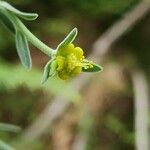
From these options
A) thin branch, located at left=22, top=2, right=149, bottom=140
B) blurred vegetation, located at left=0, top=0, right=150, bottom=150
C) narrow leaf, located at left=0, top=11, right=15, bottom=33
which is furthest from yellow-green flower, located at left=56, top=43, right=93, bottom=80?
thin branch, located at left=22, top=2, right=149, bottom=140

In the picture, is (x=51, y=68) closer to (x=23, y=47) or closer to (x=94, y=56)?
(x=23, y=47)

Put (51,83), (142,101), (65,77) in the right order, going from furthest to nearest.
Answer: (142,101)
(51,83)
(65,77)

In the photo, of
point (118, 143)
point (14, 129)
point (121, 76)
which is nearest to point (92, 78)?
point (121, 76)

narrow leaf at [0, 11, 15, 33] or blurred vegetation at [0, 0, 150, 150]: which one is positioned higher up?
blurred vegetation at [0, 0, 150, 150]

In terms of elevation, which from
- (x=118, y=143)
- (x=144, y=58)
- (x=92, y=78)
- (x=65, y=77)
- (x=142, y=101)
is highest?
(x=144, y=58)

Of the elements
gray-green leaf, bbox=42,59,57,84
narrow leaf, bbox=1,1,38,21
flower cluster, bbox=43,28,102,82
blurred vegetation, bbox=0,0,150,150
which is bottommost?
gray-green leaf, bbox=42,59,57,84

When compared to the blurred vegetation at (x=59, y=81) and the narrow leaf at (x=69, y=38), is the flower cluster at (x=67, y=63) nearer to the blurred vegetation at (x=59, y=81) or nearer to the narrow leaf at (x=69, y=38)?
the narrow leaf at (x=69, y=38)

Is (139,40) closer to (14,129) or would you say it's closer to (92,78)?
(92,78)

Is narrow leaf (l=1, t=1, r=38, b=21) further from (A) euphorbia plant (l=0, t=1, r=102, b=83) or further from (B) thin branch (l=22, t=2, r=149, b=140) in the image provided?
(B) thin branch (l=22, t=2, r=149, b=140)
